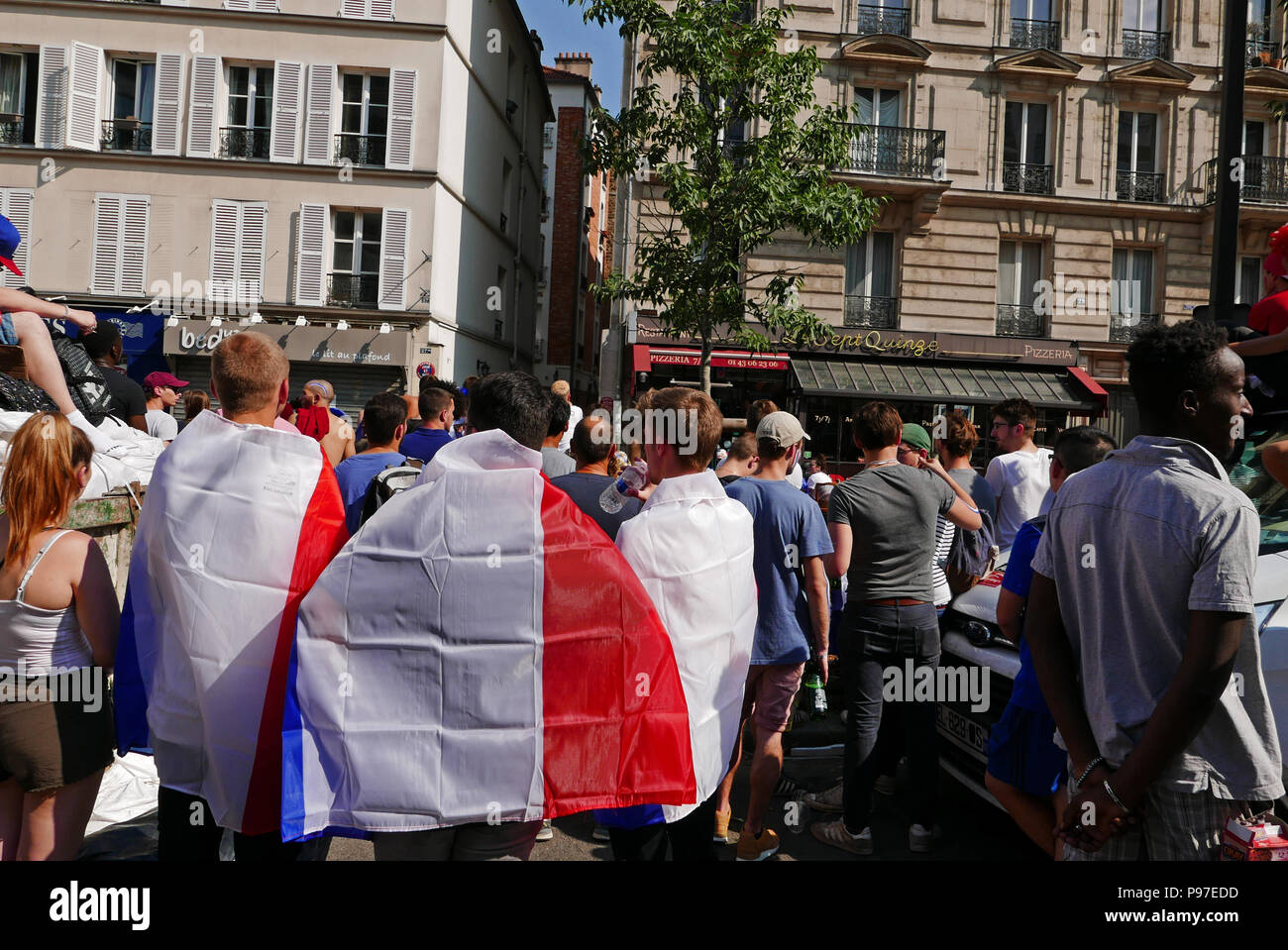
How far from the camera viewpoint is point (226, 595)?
2523mm

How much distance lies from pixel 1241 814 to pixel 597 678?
63.7 inches

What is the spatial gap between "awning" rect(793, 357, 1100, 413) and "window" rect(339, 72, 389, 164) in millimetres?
10738

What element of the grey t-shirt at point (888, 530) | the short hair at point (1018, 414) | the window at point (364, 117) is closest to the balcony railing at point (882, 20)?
the window at point (364, 117)

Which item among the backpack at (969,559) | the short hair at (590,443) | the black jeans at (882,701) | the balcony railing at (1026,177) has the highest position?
the balcony railing at (1026,177)

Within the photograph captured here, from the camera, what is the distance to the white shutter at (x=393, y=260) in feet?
67.1

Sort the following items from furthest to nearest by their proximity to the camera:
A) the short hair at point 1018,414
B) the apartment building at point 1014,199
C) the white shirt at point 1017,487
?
the apartment building at point 1014,199 → the short hair at point 1018,414 → the white shirt at point 1017,487

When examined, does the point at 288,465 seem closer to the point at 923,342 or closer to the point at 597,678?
the point at 597,678

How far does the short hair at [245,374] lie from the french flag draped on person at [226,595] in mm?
84

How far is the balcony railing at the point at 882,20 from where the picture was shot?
21906 mm

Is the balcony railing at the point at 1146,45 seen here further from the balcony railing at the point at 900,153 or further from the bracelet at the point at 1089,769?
the bracelet at the point at 1089,769

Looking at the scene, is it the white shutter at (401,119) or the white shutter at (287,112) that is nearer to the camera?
the white shutter at (287,112)

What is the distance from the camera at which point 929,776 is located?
4.45 metres

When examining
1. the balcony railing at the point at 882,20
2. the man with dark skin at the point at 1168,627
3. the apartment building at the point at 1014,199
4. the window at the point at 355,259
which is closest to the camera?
the man with dark skin at the point at 1168,627

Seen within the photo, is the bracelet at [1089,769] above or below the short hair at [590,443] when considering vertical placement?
below
